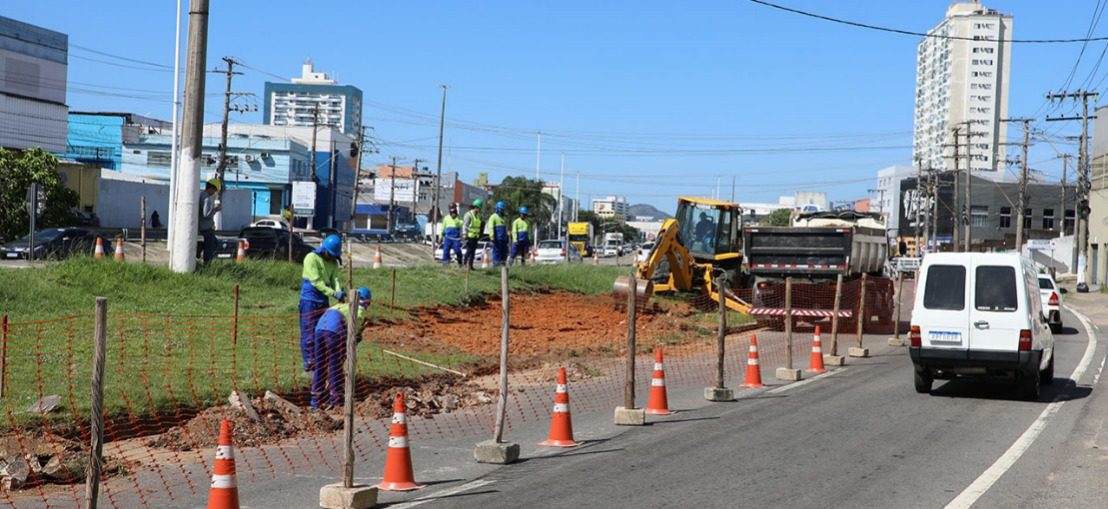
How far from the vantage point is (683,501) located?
8.87m

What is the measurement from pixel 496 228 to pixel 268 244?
14272 millimetres

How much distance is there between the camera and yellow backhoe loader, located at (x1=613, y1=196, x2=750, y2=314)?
2850cm

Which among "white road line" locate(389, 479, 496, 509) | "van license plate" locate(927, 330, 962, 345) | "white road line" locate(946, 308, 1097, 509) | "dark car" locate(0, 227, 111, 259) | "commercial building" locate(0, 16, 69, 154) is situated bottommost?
"white road line" locate(389, 479, 496, 509)

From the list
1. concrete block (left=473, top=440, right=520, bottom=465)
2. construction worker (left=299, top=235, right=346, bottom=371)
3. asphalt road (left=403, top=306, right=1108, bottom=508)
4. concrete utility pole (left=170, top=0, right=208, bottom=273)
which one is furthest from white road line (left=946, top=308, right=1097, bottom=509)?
concrete utility pole (left=170, top=0, right=208, bottom=273)

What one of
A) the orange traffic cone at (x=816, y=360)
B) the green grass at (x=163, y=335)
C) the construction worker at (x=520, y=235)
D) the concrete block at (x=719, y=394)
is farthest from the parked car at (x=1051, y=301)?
the concrete block at (x=719, y=394)

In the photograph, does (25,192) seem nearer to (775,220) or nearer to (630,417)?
(630,417)

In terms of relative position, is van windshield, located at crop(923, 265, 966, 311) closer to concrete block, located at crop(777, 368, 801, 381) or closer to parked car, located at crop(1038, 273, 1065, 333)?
concrete block, located at crop(777, 368, 801, 381)

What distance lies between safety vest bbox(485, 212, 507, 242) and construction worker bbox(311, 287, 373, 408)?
16.3 metres

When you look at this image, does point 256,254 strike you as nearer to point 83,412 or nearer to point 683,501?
point 83,412

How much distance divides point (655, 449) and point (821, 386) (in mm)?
6770

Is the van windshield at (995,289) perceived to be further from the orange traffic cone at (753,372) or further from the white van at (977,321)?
the orange traffic cone at (753,372)

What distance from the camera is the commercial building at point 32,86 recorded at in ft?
228

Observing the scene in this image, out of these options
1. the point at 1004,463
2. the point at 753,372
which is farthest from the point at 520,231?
the point at 1004,463

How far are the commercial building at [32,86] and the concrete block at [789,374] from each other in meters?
60.4
